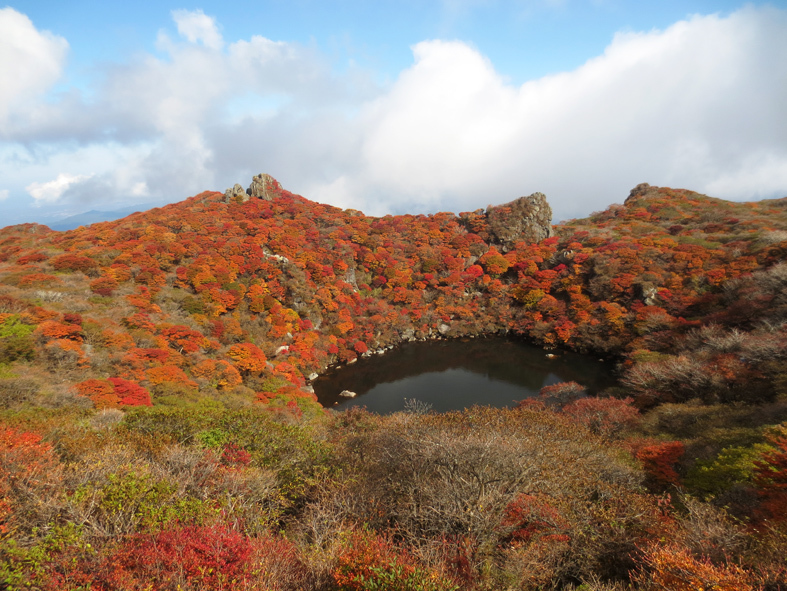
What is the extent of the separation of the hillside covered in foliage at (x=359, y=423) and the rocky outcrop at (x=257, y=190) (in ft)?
26.2

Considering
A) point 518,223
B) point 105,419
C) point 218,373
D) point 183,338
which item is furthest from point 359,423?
point 518,223

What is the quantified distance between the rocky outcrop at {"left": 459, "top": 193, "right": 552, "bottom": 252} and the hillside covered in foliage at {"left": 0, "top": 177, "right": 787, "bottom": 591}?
9.70 meters

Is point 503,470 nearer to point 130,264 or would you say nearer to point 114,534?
point 114,534

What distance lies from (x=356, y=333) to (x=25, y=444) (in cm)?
4353

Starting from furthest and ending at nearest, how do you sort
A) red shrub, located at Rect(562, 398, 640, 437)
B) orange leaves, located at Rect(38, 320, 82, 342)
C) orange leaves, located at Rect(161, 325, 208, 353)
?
orange leaves, located at Rect(161, 325, 208, 353)
orange leaves, located at Rect(38, 320, 82, 342)
red shrub, located at Rect(562, 398, 640, 437)

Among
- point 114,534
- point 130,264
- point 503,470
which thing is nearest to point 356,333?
point 130,264

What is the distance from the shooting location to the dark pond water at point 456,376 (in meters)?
Answer: 38.8

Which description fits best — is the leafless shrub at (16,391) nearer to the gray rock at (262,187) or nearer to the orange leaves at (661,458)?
the orange leaves at (661,458)

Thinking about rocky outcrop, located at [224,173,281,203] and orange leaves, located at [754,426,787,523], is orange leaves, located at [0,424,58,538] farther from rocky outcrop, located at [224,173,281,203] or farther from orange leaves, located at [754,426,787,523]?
rocky outcrop, located at [224,173,281,203]

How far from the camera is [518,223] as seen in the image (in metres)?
73.8

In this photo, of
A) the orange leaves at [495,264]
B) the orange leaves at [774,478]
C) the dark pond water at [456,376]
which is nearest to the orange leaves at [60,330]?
the dark pond water at [456,376]

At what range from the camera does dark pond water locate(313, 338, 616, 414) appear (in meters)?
38.8

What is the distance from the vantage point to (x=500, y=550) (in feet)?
33.4

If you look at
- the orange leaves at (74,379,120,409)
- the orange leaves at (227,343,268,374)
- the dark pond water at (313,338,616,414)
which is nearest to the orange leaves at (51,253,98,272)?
the orange leaves at (227,343,268,374)
